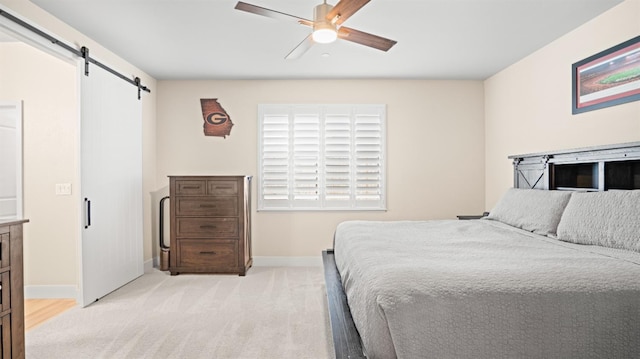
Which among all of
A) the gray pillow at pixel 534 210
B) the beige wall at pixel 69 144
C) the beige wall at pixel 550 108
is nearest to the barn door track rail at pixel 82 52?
the beige wall at pixel 69 144

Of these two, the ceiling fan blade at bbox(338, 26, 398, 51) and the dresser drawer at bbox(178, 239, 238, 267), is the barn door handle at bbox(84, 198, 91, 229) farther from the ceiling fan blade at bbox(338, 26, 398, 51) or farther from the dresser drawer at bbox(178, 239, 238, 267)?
the ceiling fan blade at bbox(338, 26, 398, 51)

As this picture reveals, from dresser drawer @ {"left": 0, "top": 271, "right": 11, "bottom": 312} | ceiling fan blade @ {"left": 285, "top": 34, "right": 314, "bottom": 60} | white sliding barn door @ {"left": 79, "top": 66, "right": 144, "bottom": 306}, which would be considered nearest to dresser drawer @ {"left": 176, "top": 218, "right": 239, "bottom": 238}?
white sliding barn door @ {"left": 79, "top": 66, "right": 144, "bottom": 306}

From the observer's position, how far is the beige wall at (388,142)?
5.64 metres

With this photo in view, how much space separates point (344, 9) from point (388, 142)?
328 centimetres

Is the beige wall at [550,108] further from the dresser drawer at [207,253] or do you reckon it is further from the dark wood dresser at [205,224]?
the dresser drawer at [207,253]

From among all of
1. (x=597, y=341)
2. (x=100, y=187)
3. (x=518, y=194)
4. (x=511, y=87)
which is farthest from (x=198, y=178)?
(x=597, y=341)

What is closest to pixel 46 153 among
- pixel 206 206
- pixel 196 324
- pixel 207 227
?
pixel 206 206

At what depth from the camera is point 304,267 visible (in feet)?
18.1

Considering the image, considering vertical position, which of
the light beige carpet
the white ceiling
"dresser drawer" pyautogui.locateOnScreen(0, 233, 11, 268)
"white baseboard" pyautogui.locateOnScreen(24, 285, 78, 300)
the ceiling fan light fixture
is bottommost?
the light beige carpet

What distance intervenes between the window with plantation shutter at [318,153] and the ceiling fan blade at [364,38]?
8.17 ft

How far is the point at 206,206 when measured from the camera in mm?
5078

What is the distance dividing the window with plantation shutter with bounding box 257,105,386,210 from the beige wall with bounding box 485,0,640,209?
57.6 inches

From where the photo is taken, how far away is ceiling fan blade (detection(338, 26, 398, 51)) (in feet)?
9.54

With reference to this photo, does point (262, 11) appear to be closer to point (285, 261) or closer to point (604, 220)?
point (604, 220)
